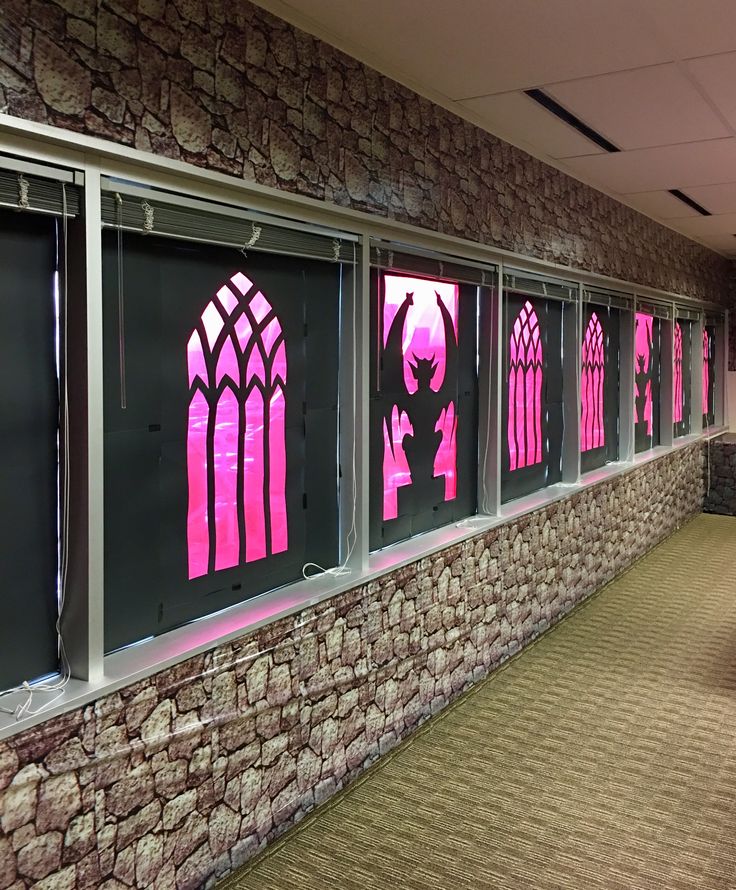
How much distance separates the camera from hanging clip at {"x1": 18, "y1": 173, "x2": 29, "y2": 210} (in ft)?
6.23

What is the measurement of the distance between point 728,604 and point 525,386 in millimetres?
1985

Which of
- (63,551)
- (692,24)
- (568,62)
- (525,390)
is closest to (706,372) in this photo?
(525,390)

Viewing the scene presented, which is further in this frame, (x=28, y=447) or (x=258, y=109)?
(x=258, y=109)

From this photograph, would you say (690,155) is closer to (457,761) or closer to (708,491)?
(457,761)

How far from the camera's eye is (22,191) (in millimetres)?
1906

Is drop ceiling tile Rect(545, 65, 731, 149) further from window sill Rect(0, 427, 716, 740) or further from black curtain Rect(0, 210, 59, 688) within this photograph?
black curtain Rect(0, 210, 59, 688)

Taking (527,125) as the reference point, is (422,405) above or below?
below

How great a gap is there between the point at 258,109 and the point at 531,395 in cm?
286

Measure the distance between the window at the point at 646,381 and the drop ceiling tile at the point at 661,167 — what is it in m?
1.54

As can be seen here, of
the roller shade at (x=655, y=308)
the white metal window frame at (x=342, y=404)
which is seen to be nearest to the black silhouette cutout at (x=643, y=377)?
the roller shade at (x=655, y=308)

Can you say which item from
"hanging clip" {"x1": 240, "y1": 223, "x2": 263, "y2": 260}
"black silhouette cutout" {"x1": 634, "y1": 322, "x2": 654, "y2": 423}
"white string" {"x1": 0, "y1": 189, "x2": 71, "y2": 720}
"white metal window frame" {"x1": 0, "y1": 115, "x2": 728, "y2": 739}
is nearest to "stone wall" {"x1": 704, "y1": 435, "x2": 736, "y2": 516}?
"black silhouette cutout" {"x1": 634, "y1": 322, "x2": 654, "y2": 423}

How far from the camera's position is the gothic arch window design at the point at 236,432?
2.59 meters

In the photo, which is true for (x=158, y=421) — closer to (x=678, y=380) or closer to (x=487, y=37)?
(x=487, y=37)

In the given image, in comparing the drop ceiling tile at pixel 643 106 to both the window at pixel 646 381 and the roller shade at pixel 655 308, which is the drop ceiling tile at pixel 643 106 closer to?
the roller shade at pixel 655 308
